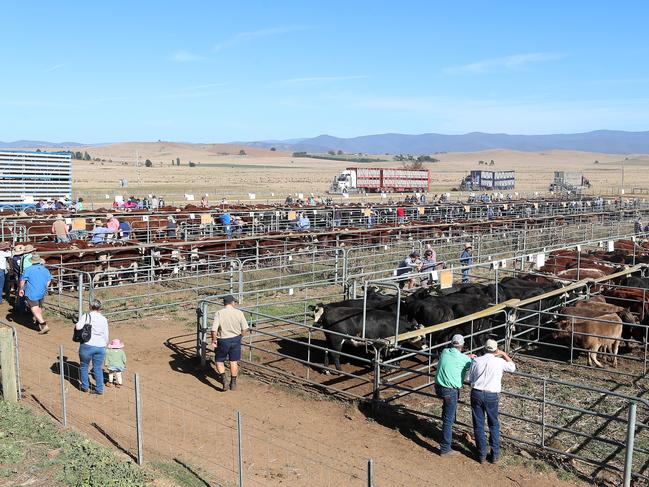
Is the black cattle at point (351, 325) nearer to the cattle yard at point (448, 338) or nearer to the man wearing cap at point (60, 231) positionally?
the cattle yard at point (448, 338)

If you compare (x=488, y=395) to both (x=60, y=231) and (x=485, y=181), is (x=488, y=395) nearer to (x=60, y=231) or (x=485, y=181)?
(x=60, y=231)

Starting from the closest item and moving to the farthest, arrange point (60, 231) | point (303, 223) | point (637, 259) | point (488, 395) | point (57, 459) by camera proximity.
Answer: point (57, 459) < point (488, 395) < point (637, 259) < point (60, 231) < point (303, 223)

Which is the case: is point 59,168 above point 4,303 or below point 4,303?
above

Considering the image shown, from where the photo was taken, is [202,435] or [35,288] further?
[35,288]

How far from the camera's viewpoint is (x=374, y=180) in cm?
7150

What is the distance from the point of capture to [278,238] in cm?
2267

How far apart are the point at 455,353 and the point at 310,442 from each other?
198cm

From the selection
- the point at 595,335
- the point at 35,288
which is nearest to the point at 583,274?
the point at 595,335

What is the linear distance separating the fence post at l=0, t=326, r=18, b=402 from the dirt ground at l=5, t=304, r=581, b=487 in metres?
0.32

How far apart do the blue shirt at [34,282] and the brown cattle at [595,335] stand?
9391 millimetres

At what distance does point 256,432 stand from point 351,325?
→ 294 cm

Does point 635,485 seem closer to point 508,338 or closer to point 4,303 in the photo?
point 508,338

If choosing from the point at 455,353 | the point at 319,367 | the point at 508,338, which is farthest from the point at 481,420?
the point at 508,338

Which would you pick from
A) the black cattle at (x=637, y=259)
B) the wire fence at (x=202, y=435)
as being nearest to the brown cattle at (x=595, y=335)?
the wire fence at (x=202, y=435)
